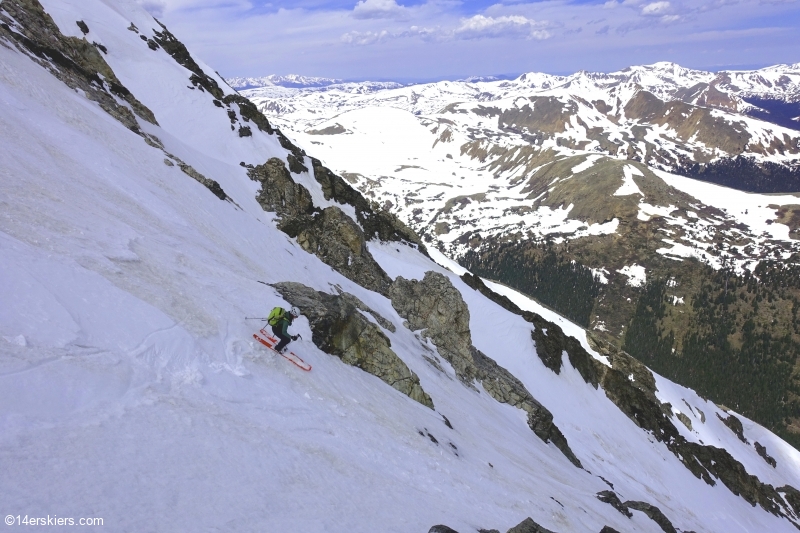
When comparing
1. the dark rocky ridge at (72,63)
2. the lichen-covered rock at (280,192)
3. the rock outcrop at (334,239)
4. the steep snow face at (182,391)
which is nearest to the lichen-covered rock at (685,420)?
the steep snow face at (182,391)

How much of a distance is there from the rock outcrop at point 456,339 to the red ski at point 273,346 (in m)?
21.4

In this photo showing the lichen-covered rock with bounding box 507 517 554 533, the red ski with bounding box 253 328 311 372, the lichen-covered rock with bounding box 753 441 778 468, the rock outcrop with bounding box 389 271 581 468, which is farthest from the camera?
the lichen-covered rock with bounding box 753 441 778 468

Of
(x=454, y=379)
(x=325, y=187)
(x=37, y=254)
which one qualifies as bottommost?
(x=454, y=379)

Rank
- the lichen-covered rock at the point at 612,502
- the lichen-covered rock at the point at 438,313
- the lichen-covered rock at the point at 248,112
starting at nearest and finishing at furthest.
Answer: the lichen-covered rock at the point at 612,502
the lichen-covered rock at the point at 438,313
the lichen-covered rock at the point at 248,112

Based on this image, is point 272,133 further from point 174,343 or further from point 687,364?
point 687,364

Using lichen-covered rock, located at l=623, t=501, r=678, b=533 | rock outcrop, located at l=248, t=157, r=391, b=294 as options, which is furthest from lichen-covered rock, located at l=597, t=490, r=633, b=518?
rock outcrop, located at l=248, t=157, r=391, b=294

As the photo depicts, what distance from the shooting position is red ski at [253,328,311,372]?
16703mm

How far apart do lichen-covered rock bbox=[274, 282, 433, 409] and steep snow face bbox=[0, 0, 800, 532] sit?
3.05 feet

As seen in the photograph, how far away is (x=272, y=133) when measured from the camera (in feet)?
257

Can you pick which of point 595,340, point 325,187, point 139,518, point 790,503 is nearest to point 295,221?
point 325,187

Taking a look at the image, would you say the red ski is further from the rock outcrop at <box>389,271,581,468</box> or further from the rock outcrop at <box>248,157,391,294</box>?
the rock outcrop at <box>248,157,391,294</box>

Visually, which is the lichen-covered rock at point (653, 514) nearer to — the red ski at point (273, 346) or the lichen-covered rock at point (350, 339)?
the lichen-covered rock at point (350, 339)

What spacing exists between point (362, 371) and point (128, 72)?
2555 inches

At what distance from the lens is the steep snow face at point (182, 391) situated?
9.05 metres
